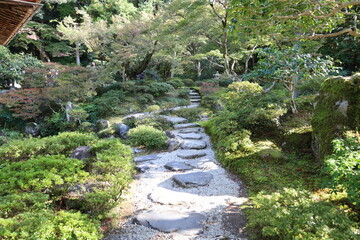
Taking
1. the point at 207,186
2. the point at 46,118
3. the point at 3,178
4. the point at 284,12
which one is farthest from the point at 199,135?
the point at 46,118

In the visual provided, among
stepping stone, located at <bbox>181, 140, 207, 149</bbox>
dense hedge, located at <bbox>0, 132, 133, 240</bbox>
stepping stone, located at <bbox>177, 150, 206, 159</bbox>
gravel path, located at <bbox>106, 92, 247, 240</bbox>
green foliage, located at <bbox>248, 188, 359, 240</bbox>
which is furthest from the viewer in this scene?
stepping stone, located at <bbox>181, 140, 207, 149</bbox>

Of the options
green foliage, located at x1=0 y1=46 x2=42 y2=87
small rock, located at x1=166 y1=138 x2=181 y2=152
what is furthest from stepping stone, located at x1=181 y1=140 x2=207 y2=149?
green foliage, located at x1=0 y1=46 x2=42 y2=87

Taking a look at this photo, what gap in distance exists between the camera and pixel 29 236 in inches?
72.7

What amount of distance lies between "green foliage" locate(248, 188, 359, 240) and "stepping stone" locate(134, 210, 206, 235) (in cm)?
68

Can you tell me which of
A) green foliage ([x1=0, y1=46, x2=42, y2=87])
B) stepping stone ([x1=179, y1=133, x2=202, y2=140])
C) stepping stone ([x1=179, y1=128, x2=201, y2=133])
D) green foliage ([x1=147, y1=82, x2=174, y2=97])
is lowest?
stepping stone ([x1=179, y1=133, x2=202, y2=140])

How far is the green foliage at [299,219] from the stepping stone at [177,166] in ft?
7.51

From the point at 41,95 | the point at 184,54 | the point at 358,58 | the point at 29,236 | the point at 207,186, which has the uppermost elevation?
the point at 184,54

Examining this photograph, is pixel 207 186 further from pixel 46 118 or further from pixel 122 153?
pixel 46 118

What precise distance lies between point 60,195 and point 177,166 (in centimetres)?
240

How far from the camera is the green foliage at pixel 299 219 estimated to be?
71.5 inches

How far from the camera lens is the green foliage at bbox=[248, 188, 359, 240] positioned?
71.5 inches

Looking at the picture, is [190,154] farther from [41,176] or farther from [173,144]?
[41,176]

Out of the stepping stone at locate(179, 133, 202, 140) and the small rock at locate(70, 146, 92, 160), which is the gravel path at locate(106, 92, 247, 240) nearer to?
the small rock at locate(70, 146, 92, 160)

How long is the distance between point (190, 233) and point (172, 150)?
352 centimetres
